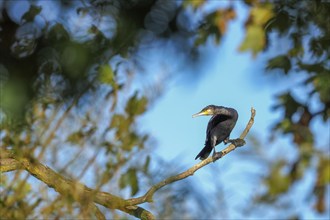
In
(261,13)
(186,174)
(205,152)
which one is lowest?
(186,174)

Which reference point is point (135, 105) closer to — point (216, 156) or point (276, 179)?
point (216, 156)

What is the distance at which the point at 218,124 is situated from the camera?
176cm

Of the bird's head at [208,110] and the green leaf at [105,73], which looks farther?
the bird's head at [208,110]

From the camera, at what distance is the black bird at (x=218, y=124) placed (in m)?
1.74

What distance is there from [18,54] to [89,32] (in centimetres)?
19

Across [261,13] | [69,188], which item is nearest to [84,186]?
[69,188]

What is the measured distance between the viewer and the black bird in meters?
1.74

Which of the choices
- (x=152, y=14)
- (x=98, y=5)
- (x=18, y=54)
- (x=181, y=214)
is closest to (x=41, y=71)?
(x=18, y=54)

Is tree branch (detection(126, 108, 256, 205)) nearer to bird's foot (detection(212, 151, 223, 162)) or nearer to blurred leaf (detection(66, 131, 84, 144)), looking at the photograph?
bird's foot (detection(212, 151, 223, 162))

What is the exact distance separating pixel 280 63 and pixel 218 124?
0.88 metres

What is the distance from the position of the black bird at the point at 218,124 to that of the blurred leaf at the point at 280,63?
0.75 m

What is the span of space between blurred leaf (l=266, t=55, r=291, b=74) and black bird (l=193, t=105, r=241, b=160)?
75 cm

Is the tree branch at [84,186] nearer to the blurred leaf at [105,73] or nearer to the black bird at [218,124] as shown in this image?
the black bird at [218,124]

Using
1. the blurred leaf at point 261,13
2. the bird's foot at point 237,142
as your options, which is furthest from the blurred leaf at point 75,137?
the blurred leaf at point 261,13
